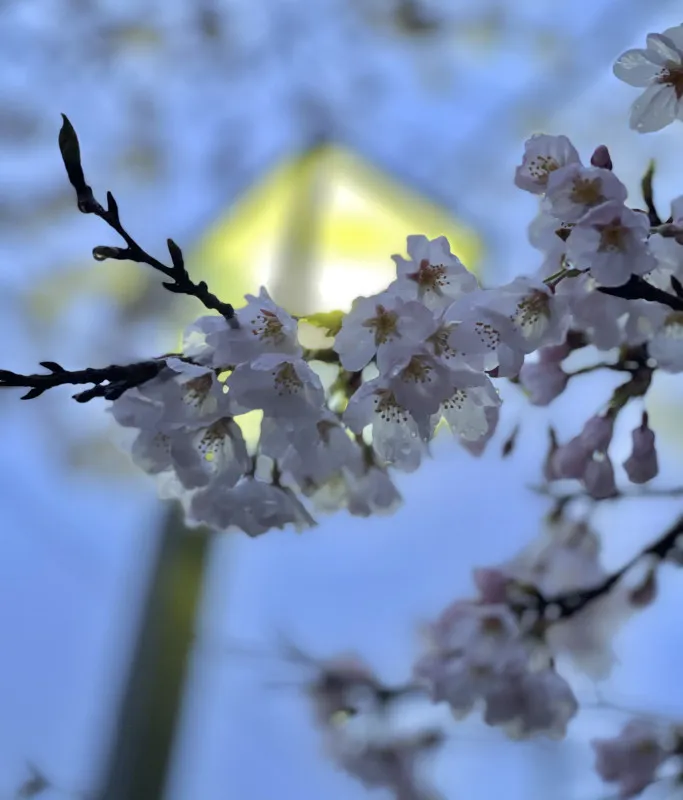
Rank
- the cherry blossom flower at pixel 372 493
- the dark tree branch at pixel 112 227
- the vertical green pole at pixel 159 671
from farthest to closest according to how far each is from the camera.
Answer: the vertical green pole at pixel 159 671 < the cherry blossom flower at pixel 372 493 < the dark tree branch at pixel 112 227

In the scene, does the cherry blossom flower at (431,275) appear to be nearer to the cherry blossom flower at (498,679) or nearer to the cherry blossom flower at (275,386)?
the cherry blossom flower at (275,386)

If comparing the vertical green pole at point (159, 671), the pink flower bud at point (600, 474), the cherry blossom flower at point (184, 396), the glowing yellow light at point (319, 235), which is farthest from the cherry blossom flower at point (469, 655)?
the vertical green pole at point (159, 671)

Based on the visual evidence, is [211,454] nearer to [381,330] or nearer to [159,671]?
[381,330]

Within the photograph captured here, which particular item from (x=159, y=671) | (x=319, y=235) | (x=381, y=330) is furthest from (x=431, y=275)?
(x=159, y=671)

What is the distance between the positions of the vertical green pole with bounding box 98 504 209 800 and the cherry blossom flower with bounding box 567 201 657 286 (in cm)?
114

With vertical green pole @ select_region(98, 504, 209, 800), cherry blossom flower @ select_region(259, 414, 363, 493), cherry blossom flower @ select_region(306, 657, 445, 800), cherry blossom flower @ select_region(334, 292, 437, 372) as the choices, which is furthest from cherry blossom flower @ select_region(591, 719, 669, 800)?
vertical green pole @ select_region(98, 504, 209, 800)

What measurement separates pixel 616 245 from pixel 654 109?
0.15m

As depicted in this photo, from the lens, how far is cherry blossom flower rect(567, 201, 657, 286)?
319mm

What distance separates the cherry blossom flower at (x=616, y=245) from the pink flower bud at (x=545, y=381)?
0.58ft

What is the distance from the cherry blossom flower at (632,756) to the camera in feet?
2.66

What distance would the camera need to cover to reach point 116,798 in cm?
129

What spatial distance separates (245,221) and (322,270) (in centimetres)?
16

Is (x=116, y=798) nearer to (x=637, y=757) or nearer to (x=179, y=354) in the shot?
(x=637, y=757)

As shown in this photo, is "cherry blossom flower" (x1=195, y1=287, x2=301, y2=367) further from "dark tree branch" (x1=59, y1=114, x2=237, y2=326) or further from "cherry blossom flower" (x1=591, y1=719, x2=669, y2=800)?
"cherry blossom flower" (x1=591, y1=719, x2=669, y2=800)
